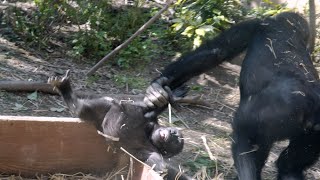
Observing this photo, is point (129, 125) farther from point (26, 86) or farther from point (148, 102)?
point (26, 86)

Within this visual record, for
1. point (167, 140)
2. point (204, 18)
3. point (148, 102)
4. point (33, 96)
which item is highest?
point (148, 102)

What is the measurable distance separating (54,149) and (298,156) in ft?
4.98

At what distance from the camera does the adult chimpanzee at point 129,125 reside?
10.8 feet

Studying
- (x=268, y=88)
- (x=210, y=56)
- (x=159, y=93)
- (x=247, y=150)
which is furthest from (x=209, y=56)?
(x=247, y=150)

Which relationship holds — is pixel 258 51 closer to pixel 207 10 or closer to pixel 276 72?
pixel 276 72

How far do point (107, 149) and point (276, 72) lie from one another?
3.56 ft

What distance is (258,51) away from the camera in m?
3.36

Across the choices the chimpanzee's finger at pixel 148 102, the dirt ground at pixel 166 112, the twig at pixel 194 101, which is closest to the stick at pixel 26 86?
the dirt ground at pixel 166 112

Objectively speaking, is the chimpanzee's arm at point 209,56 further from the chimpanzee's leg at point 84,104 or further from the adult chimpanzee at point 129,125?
the chimpanzee's leg at point 84,104

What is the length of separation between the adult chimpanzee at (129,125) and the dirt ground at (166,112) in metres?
0.38

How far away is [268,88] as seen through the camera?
3.13 metres

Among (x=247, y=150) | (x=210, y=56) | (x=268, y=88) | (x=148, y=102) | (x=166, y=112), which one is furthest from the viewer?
(x=166, y=112)

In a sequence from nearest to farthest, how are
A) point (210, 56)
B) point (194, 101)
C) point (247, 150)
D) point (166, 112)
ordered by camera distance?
point (247, 150)
point (210, 56)
point (166, 112)
point (194, 101)

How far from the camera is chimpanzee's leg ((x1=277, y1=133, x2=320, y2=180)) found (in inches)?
133
